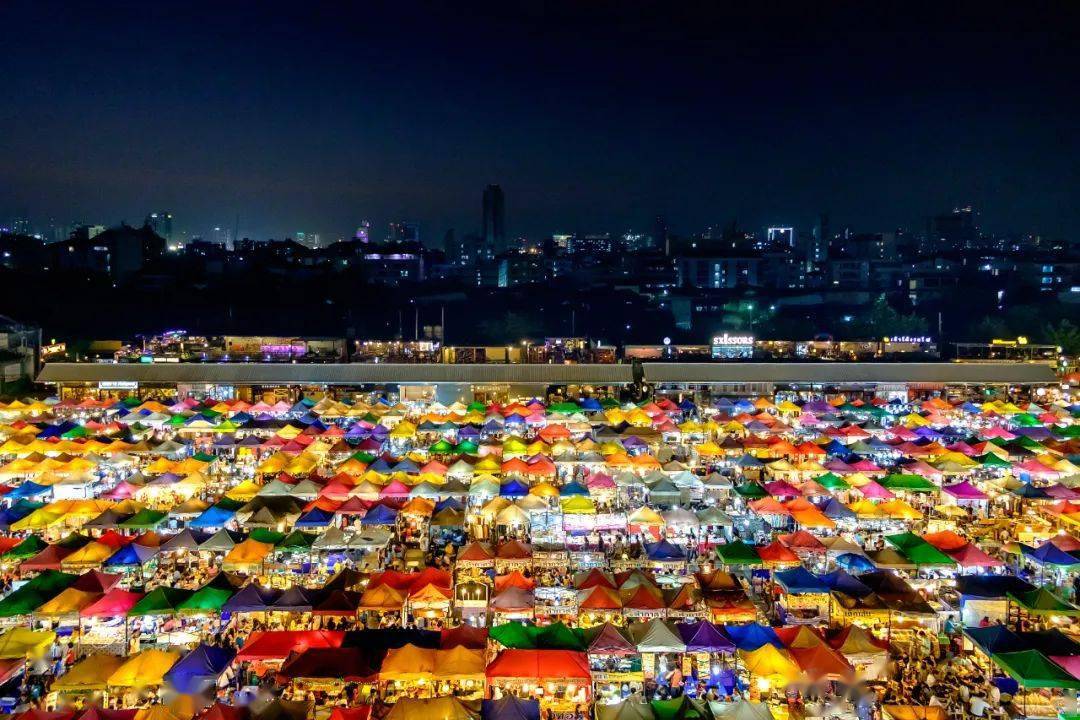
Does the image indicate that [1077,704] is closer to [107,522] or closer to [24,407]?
[107,522]

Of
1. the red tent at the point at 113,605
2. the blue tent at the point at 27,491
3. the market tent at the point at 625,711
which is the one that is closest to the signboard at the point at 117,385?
the blue tent at the point at 27,491

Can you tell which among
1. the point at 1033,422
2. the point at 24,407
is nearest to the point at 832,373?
the point at 1033,422

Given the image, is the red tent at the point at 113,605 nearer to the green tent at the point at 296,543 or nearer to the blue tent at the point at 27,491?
the green tent at the point at 296,543

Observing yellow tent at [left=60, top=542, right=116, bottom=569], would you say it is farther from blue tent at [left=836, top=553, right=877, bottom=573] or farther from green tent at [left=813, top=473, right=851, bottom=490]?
green tent at [left=813, top=473, right=851, bottom=490]

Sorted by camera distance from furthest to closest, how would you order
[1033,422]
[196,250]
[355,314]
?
[196,250], [355,314], [1033,422]

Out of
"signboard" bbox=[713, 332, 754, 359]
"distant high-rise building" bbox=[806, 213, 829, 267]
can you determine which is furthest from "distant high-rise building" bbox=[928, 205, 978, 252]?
"signboard" bbox=[713, 332, 754, 359]
